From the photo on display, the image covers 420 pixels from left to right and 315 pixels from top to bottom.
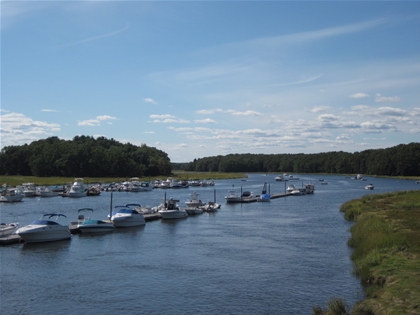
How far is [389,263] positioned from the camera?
1112 inches

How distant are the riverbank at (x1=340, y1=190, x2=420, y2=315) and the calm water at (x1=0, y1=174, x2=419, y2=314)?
1.25m

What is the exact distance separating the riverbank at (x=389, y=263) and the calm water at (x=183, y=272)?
125cm

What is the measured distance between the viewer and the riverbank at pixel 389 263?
21.5 meters

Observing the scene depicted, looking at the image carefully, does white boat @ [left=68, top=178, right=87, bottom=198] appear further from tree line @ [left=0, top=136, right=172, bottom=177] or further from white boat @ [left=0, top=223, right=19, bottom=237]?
tree line @ [left=0, top=136, right=172, bottom=177]

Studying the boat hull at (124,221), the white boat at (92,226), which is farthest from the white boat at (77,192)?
the white boat at (92,226)

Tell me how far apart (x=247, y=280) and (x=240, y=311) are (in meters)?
6.03

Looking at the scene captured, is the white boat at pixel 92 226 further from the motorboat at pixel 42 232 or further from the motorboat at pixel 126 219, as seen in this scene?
the motorboat at pixel 42 232

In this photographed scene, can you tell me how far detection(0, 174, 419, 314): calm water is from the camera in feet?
84.9

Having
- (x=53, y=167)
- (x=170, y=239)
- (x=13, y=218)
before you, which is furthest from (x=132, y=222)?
(x=53, y=167)

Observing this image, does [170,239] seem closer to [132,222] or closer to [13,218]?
[132,222]

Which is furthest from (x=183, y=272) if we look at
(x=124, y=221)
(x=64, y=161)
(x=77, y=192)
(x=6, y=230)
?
(x=64, y=161)

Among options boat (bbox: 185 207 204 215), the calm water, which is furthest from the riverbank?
boat (bbox: 185 207 204 215)

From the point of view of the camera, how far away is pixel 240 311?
2436 centimetres

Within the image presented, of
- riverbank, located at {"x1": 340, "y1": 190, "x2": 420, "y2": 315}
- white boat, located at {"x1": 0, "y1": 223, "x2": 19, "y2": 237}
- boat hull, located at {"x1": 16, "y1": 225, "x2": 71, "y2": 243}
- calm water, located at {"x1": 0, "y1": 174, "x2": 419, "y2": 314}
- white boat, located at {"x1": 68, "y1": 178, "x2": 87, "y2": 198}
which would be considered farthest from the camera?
white boat, located at {"x1": 68, "y1": 178, "x2": 87, "y2": 198}
